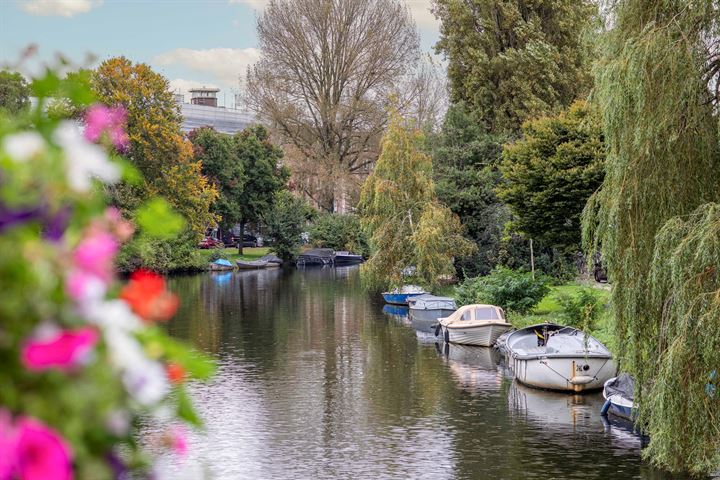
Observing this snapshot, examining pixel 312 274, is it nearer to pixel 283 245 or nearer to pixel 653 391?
pixel 283 245

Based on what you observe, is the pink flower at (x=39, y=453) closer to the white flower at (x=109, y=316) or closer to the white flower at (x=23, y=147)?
the white flower at (x=109, y=316)

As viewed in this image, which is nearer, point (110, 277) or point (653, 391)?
point (110, 277)

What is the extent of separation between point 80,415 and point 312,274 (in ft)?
232

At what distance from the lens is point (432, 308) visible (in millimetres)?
42188

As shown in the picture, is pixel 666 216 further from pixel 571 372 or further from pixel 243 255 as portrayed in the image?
pixel 243 255

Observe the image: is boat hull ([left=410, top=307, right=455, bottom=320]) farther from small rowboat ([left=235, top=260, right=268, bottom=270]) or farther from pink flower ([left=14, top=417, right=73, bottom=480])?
pink flower ([left=14, top=417, right=73, bottom=480])

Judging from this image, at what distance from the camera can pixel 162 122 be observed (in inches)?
2494

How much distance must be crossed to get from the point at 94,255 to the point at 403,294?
4616cm

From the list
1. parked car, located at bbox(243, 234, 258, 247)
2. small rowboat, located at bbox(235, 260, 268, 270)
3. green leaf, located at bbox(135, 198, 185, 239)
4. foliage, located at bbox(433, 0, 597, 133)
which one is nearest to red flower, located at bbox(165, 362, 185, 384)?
green leaf, located at bbox(135, 198, 185, 239)

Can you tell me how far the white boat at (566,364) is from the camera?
26500 mm

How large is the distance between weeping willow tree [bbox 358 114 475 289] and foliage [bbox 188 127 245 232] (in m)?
31.4

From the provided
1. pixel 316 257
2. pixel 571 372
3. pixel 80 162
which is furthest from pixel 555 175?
pixel 316 257

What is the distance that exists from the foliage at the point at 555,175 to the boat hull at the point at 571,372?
11483 mm

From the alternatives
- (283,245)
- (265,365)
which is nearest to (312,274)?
(283,245)
